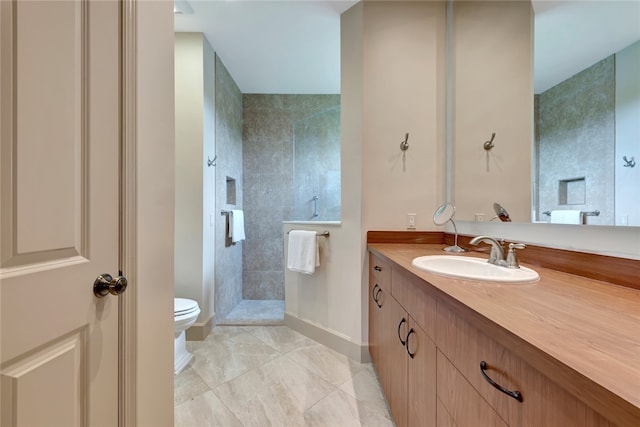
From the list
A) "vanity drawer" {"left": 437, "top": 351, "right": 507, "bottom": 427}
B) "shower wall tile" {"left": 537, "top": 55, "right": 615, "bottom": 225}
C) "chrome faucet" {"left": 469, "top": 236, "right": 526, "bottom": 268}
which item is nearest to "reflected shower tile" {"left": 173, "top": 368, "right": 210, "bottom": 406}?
"vanity drawer" {"left": 437, "top": 351, "right": 507, "bottom": 427}

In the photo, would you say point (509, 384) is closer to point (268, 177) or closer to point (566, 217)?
point (566, 217)

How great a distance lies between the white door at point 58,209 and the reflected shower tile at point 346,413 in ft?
3.32

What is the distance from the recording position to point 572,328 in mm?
514

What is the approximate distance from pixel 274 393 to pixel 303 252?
0.98m

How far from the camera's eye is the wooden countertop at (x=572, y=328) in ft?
1.12

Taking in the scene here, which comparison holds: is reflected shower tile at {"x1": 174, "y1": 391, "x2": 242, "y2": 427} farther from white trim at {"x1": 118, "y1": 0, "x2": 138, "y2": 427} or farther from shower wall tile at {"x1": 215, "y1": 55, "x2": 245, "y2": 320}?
shower wall tile at {"x1": 215, "y1": 55, "x2": 245, "y2": 320}

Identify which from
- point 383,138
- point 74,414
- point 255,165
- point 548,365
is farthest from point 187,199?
point 548,365

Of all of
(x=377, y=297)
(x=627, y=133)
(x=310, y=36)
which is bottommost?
(x=377, y=297)

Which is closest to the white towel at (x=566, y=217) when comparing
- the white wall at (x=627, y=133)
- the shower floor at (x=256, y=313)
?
the white wall at (x=627, y=133)

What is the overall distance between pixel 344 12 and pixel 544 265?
208 centimetres

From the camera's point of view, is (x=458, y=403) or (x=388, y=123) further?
(x=388, y=123)

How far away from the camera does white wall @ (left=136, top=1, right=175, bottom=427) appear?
804 mm

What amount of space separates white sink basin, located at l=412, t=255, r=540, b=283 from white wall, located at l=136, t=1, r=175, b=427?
976mm

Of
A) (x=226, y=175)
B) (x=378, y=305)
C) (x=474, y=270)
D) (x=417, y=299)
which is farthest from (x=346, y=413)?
(x=226, y=175)
